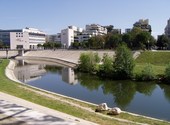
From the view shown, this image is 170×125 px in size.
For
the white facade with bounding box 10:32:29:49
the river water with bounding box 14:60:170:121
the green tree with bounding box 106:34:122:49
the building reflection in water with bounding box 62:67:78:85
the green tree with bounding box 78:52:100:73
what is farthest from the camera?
the white facade with bounding box 10:32:29:49

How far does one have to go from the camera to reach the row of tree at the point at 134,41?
3824 inches

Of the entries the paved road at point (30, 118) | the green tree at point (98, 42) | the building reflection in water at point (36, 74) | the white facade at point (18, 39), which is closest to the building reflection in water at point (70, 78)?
the building reflection in water at point (36, 74)

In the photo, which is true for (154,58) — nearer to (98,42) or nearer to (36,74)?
(36,74)

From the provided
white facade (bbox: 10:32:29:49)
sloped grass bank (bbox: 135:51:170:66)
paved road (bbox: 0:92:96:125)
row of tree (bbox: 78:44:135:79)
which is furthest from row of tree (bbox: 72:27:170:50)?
paved road (bbox: 0:92:96:125)

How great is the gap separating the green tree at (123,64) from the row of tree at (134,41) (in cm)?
4323

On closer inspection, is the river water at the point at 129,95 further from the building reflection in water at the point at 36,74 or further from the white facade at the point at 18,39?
the white facade at the point at 18,39

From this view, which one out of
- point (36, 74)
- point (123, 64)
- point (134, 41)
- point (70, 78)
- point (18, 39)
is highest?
point (18, 39)

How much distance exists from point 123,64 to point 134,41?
49652 mm

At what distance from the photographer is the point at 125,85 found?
148 feet

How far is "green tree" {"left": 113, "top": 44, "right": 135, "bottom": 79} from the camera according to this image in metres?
51.5

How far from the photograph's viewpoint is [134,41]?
99938mm

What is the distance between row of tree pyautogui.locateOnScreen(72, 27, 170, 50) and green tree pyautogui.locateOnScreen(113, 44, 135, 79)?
1702 inches

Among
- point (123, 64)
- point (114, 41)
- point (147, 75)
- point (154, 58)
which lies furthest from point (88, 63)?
point (114, 41)

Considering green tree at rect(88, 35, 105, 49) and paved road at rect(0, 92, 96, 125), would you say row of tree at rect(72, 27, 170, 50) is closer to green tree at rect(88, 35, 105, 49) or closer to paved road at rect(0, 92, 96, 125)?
green tree at rect(88, 35, 105, 49)
